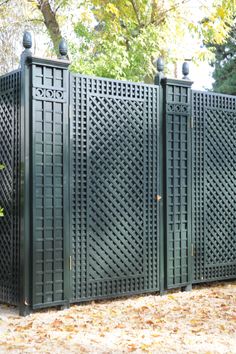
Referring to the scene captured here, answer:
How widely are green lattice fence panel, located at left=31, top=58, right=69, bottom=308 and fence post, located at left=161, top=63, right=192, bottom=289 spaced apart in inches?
49.1

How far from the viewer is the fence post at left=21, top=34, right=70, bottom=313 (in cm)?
501

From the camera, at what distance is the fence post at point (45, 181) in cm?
501

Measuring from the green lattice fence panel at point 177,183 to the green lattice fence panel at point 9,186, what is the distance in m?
1.65

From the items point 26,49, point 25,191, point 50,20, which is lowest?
point 25,191

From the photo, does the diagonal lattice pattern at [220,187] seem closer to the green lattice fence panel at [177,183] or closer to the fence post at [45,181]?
the green lattice fence panel at [177,183]

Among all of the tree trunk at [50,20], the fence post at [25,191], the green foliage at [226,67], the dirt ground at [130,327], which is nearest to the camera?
the dirt ground at [130,327]

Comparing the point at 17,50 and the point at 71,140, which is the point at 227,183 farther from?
the point at 17,50

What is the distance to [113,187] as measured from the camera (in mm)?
5633

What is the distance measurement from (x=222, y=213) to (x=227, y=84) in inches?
497

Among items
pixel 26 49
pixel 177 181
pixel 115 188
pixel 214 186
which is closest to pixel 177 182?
pixel 177 181

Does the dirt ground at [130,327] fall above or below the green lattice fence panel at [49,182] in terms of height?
below

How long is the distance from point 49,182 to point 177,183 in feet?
5.15

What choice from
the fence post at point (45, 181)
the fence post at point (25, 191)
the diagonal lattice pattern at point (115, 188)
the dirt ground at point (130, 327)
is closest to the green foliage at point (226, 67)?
the diagonal lattice pattern at point (115, 188)

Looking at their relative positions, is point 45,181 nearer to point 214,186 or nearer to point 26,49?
point 26,49
